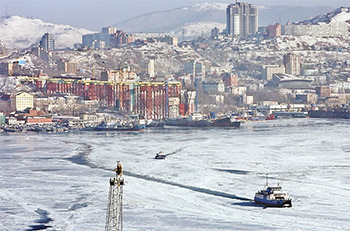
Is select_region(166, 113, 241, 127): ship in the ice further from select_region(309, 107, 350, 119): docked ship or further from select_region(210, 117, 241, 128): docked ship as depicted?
select_region(309, 107, 350, 119): docked ship

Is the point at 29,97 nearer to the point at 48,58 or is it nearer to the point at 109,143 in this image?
the point at 109,143

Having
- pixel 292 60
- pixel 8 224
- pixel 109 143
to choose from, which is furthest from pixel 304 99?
pixel 8 224

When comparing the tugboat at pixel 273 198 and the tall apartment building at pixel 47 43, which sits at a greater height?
the tall apartment building at pixel 47 43

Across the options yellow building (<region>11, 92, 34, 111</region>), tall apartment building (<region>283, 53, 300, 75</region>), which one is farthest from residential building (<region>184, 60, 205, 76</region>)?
yellow building (<region>11, 92, 34, 111</region>)

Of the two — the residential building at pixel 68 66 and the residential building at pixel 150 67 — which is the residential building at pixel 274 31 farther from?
the residential building at pixel 68 66

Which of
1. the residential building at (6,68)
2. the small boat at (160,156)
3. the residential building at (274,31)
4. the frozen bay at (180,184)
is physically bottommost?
the frozen bay at (180,184)

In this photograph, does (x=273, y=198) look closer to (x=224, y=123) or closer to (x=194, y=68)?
(x=224, y=123)

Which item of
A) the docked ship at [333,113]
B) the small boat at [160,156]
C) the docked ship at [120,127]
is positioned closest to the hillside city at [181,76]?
the docked ship at [333,113]
